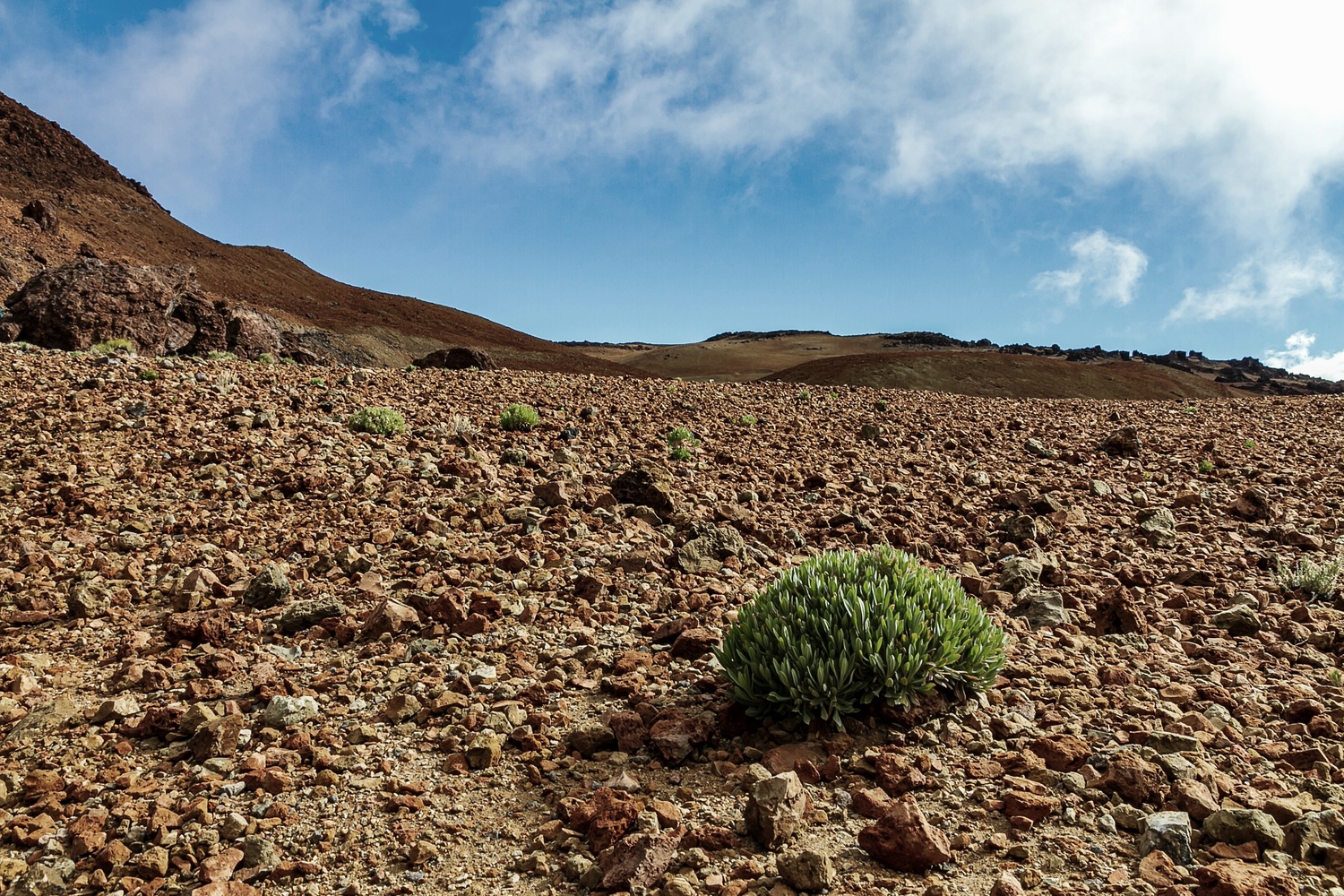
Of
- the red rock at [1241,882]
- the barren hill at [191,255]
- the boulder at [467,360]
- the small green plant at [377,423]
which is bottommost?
the red rock at [1241,882]

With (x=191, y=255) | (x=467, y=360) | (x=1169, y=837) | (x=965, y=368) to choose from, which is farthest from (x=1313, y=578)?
(x=191, y=255)

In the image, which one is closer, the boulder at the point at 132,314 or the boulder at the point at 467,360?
the boulder at the point at 132,314

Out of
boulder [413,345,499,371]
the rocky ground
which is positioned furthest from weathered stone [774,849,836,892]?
boulder [413,345,499,371]

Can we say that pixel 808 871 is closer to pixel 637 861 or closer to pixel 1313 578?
pixel 637 861

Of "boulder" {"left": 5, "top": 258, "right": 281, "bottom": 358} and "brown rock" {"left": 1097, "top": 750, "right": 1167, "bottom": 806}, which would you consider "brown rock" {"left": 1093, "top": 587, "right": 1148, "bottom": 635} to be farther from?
"boulder" {"left": 5, "top": 258, "right": 281, "bottom": 358}

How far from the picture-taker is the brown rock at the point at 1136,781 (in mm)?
3535

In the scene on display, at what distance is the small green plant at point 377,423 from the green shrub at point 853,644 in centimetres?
581

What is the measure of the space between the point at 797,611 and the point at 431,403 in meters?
7.50

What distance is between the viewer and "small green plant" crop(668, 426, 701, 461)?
9.40 metres

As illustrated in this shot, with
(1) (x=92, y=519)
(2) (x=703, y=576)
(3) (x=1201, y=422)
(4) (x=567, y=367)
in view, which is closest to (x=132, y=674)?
(1) (x=92, y=519)

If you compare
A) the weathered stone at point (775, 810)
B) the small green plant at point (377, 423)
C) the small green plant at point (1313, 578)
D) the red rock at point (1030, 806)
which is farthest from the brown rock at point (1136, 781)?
the small green plant at point (377, 423)

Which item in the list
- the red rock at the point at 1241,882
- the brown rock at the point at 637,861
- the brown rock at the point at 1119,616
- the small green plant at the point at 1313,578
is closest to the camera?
the red rock at the point at 1241,882

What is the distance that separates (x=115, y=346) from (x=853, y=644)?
13.9m

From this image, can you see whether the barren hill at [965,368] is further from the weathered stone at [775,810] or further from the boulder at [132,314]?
the weathered stone at [775,810]
